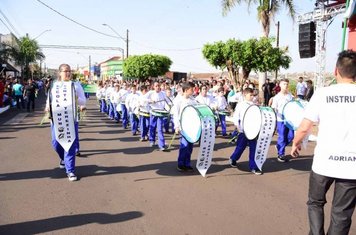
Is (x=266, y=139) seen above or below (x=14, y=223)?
above

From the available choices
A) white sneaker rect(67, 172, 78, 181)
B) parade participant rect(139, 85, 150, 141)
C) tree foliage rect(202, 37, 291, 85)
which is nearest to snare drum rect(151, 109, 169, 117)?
parade participant rect(139, 85, 150, 141)

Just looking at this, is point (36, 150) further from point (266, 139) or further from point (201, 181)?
point (266, 139)

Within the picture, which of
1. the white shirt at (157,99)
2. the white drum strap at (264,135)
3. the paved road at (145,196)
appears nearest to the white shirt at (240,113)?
the white drum strap at (264,135)

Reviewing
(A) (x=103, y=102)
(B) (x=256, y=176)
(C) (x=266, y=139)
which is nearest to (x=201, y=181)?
(B) (x=256, y=176)

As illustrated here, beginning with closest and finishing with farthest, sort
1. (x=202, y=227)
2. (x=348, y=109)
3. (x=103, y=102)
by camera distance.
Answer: (x=348, y=109), (x=202, y=227), (x=103, y=102)

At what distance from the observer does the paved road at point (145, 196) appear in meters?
4.53

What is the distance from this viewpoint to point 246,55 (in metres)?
18.8

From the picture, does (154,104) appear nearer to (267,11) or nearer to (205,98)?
(205,98)

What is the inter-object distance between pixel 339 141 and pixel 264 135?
3838mm

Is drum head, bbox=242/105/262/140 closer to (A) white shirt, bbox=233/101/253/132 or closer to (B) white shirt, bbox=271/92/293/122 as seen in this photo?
(A) white shirt, bbox=233/101/253/132

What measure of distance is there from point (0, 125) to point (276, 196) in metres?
11.9

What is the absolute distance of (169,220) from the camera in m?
4.70

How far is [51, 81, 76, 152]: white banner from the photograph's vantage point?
6520mm

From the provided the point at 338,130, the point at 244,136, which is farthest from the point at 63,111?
the point at 338,130
